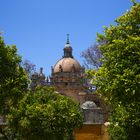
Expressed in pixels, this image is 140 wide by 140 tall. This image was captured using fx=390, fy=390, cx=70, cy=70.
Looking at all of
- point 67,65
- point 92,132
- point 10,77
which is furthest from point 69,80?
point 10,77

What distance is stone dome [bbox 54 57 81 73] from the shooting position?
57.4 metres

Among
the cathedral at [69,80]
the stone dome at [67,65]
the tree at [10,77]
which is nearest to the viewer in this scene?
the tree at [10,77]

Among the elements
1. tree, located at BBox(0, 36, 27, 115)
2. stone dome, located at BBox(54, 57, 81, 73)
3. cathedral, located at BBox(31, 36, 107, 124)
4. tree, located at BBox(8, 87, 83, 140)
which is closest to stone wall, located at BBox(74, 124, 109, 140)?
tree, located at BBox(8, 87, 83, 140)

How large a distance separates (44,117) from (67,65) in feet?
131

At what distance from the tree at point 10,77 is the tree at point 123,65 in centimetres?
469

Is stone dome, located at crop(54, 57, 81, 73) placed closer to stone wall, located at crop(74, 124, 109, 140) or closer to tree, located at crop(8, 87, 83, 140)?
stone wall, located at crop(74, 124, 109, 140)

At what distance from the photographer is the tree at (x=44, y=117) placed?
18.5 m

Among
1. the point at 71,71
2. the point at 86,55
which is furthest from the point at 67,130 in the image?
the point at 71,71

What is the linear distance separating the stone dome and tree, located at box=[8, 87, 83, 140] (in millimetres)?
36690

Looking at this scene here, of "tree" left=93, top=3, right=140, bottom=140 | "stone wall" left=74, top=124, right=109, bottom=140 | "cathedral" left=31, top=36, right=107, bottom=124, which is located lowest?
"stone wall" left=74, top=124, right=109, bottom=140

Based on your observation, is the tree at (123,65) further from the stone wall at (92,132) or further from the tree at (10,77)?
the stone wall at (92,132)

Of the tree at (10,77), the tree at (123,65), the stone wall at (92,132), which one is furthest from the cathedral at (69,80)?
the tree at (123,65)

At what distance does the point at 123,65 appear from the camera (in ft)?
48.6

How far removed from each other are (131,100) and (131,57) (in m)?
1.63
